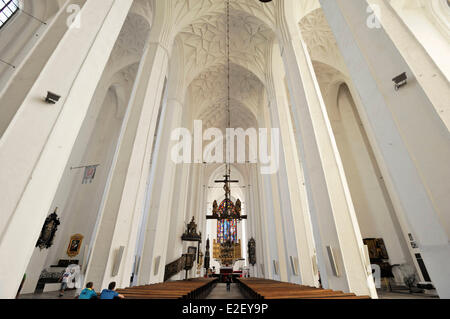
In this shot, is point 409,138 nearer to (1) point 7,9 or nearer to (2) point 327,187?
(2) point 327,187

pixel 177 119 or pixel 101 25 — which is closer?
pixel 101 25

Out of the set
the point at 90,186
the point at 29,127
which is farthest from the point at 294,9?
the point at 90,186

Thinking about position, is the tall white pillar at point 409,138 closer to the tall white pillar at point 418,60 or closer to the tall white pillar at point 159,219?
the tall white pillar at point 418,60

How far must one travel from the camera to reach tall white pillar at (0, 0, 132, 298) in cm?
242

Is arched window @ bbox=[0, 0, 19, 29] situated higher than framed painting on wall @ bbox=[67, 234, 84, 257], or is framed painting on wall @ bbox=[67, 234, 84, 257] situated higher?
arched window @ bbox=[0, 0, 19, 29]

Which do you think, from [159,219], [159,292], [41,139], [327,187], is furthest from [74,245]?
[327,187]

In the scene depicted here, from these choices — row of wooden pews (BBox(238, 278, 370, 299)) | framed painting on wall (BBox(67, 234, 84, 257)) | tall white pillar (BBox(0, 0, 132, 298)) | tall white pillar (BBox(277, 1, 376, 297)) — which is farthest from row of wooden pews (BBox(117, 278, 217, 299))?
framed painting on wall (BBox(67, 234, 84, 257))

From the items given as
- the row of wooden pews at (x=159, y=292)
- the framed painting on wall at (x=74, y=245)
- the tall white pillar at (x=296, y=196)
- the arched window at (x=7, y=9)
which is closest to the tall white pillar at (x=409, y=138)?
the row of wooden pews at (x=159, y=292)

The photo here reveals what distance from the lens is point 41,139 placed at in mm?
2764

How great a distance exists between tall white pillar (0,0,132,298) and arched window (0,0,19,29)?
5.94 m

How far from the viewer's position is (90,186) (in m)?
10.3

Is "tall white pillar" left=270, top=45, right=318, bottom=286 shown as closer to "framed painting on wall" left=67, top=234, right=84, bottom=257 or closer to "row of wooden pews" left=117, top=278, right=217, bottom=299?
"row of wooden pews" left=117, top=278, right=217, bottom=299
